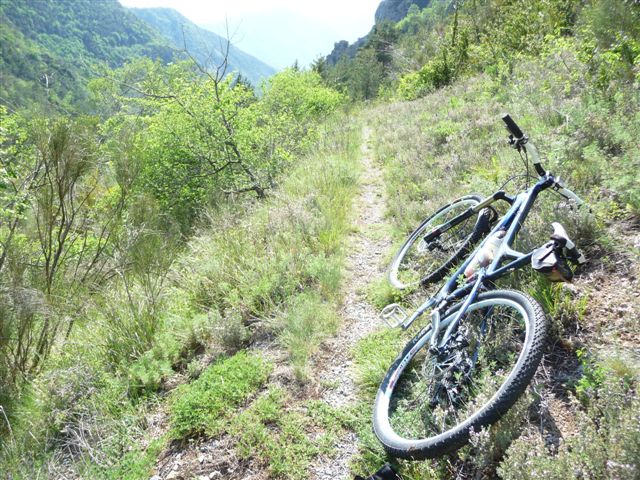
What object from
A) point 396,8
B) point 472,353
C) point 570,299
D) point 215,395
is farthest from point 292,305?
point 396,8

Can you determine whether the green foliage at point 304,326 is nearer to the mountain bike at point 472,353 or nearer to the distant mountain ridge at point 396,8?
the mountain bike at point 472,353

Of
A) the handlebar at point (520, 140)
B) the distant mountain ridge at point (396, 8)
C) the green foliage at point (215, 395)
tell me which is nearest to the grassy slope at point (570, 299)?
the handlebar at point (520, 140)

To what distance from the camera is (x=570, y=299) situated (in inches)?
109

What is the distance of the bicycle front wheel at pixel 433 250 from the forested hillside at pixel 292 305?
250mm

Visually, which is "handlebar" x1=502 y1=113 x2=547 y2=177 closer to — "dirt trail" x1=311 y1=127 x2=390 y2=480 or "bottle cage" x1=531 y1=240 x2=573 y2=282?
"bottle cage" x1=531 y1=240 x2=573 y2=282

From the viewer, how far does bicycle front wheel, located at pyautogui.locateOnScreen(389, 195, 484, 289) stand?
4102 mm

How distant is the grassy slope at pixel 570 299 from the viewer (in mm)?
1805

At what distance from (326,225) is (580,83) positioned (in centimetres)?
458

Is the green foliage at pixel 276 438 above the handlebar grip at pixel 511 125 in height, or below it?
below

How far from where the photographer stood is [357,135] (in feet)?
38.8

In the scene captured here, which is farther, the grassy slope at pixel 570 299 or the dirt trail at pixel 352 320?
the dirt trail at pixel 352 320

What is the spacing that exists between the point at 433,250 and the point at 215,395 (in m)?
2.75

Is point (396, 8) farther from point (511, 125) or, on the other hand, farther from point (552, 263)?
point (552, 263)

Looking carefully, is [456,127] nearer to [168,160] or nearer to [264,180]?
[264,180]
